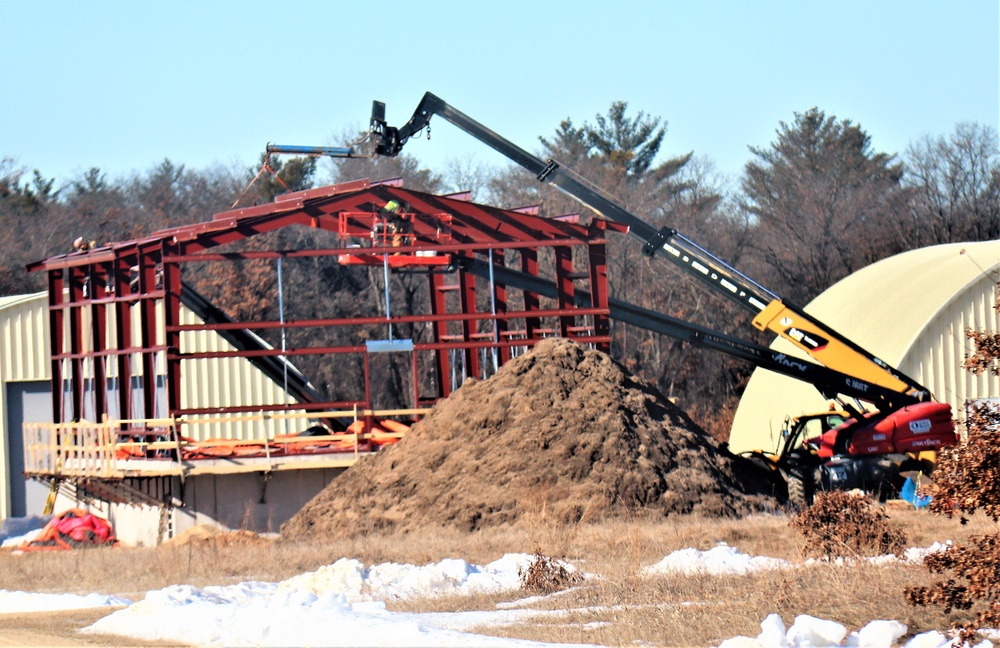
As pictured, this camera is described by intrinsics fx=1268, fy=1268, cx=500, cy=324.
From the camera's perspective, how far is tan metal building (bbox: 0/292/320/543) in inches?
1352

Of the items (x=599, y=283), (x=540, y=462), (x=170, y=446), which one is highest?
(x=599, y=283)

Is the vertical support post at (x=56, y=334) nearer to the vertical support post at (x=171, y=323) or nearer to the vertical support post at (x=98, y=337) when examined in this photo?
the vertical support post at (x=98, y=337)

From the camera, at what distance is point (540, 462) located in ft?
70.0

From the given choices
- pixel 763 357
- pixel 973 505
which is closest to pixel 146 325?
pixel 763 357

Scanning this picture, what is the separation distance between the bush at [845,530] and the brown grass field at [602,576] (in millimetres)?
342

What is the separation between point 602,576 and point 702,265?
14.5m

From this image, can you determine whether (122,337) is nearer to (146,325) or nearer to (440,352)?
(146,325)

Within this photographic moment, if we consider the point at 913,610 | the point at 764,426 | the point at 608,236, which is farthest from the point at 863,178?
the point at 913,610

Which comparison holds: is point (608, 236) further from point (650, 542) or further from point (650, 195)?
point (650, 542)

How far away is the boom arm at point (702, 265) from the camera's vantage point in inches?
1047

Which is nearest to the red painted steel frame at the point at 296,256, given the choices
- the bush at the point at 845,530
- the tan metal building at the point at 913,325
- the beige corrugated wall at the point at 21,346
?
the beige corrugated wall at the point at 21,346

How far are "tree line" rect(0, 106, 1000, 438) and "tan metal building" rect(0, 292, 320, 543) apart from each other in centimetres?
1404

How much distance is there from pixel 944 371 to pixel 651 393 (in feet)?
28.8

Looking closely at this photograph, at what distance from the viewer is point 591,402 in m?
22.5
